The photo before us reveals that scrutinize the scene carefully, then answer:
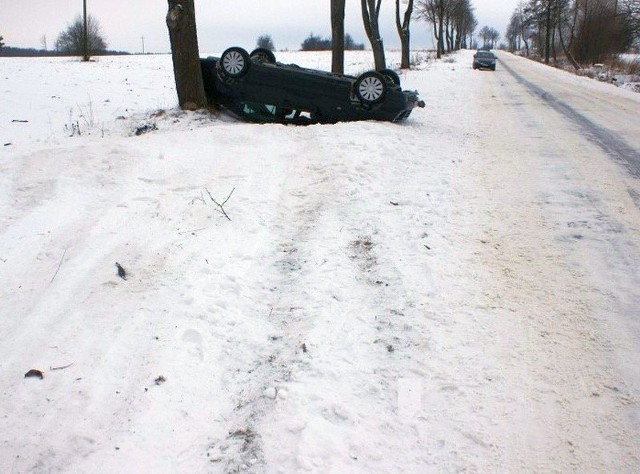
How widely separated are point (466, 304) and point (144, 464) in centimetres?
216

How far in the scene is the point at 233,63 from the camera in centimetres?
802

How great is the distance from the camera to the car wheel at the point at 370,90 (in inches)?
310

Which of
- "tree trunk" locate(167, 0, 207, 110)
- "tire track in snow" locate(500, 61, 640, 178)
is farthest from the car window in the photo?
"tire track in snow" locate(500, 61, 640, 178)

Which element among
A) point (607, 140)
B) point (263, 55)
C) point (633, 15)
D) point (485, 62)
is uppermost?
point (633, 15)

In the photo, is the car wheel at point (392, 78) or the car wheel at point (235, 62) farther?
the car wheel at point (392, 78)

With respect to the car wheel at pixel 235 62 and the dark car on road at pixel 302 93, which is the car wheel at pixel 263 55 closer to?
the dark car on road at pixel 302 93

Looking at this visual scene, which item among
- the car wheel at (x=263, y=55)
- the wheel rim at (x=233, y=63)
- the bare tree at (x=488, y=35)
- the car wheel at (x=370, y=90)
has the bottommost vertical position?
the car wheel at (x=370, y=90)

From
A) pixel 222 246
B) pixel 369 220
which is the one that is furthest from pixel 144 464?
pixel 369 220

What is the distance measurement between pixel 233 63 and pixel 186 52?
901 mm

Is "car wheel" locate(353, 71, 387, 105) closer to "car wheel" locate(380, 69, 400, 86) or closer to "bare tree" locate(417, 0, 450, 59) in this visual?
"car wheel" locate(380, 69, 400, 86)

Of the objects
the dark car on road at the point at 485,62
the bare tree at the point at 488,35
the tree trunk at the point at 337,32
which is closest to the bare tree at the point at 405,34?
the dark car on road at the point at 485,62

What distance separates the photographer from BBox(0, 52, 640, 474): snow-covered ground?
220 cm

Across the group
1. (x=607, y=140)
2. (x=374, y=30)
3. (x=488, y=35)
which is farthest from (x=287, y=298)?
(x=488, y=35)

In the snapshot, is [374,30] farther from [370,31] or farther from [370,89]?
[370,89]
